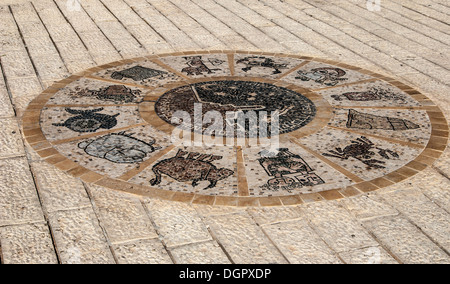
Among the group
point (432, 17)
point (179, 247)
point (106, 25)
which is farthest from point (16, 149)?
point (432, 17)

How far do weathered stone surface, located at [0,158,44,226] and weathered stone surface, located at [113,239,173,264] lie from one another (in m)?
0.74

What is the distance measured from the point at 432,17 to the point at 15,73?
6.48 m

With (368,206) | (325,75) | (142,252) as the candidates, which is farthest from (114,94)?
(368,206)

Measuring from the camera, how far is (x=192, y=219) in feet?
13.6

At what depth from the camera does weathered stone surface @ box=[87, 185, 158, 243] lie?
3.96 metres

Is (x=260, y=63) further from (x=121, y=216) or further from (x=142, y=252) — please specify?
(x=142, y=252)

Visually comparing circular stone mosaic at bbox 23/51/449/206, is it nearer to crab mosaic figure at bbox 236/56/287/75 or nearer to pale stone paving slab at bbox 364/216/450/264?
crab mosaic figure at bbox 236/56/287/75

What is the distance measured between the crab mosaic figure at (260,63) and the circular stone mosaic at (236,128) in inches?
1.0

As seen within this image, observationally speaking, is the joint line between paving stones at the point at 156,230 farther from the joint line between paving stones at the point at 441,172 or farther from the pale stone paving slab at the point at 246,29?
the pale stone paving slab at the point at 246,29

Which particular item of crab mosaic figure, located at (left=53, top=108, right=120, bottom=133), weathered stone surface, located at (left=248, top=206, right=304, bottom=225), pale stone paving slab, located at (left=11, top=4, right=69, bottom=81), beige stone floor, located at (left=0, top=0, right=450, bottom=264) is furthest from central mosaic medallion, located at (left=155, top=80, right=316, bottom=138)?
pale stone paving slab, located at (left=11, top=4, right=69, bottom=81)

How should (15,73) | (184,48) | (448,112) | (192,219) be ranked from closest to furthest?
(192,219) → (448,112) → (15,73) → (184,48)

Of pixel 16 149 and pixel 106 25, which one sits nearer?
pixel 16 149
